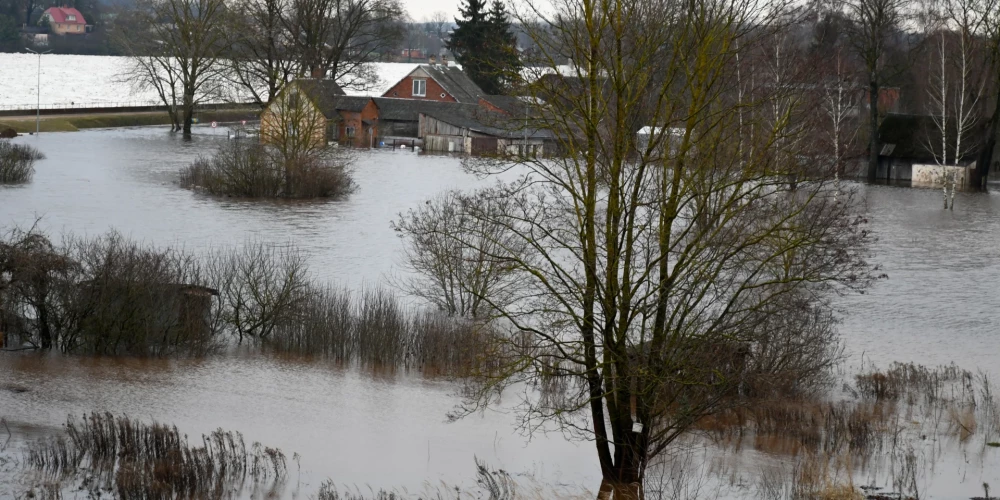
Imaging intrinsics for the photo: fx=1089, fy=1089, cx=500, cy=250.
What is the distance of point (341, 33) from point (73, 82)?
84.1 feet

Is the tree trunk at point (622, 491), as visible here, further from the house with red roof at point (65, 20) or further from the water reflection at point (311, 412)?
the house with red roof at point (65, 20)

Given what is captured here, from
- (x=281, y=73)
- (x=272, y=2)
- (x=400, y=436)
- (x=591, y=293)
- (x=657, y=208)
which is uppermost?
(x=272, y=2)

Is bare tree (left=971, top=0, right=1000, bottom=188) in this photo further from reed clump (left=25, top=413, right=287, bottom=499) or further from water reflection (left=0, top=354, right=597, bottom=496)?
reed clump (left=25, top=413, right=287, bottom=499)

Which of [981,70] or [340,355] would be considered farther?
[981,70]

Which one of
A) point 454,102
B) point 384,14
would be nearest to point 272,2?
point 384,14

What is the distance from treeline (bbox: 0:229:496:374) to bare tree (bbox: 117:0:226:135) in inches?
1789

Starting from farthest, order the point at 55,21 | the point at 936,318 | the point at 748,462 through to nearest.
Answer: the point at 55,21 < the point at 936,318 < the point at 748,462

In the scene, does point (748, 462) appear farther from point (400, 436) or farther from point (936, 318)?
point (936, 318)

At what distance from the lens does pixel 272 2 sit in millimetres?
62188

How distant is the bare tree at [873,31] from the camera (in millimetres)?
46219

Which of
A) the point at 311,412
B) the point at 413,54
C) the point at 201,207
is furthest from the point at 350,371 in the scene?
the point at 413,54

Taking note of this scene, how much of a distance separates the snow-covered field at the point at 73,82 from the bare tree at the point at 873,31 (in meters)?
33.2

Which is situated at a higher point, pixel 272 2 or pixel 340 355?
pixel 272 2

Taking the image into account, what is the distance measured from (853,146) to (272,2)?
33.8 m
